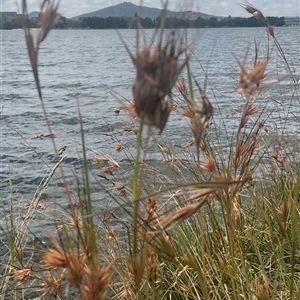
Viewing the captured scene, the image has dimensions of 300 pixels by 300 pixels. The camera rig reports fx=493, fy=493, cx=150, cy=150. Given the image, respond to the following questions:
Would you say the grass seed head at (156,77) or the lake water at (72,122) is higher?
the grass seed head at (156,77)

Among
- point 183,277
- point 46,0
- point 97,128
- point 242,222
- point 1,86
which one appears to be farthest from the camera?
point 1,86

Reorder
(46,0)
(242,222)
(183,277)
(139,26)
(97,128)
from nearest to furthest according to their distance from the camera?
1. (139,26)
2. (46,0)
3. (183,277)
4. (242,222)
5. (97,128)

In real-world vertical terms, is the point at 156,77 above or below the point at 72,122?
above

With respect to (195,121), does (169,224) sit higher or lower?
lower

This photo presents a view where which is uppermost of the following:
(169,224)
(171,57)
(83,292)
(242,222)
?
(171,57)

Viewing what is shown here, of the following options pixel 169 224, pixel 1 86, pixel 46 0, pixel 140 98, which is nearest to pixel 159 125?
pixel 140 98

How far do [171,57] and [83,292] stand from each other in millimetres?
401

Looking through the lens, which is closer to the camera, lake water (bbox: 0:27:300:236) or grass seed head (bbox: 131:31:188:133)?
grass seed head (bbox: 131:31:188:133)

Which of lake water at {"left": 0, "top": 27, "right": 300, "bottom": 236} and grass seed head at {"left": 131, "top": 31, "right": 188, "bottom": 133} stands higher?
grass seed head at {"left": 131, "top": 31, "right": 188, "bottom": 133}

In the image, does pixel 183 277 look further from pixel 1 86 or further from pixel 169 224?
pixel 1 86

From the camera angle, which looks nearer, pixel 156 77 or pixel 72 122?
pixel 156 77

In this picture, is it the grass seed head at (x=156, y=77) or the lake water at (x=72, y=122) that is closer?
the grass seed head at (x=156, y=77)

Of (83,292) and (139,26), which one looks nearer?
(139,26)

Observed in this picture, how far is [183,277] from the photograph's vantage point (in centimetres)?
215
